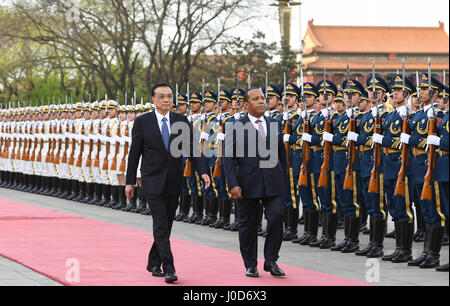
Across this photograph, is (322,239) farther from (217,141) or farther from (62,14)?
(62,14)

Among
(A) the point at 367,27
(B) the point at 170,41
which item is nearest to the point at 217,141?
(B) the point at 170,41

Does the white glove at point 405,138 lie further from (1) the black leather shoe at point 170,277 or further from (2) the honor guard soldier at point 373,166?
(1) the black leather shoe at point 170,277

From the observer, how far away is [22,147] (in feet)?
80.3

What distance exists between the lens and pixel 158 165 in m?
8.79

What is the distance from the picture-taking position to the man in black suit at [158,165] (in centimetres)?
876

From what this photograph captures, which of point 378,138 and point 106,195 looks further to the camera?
point 106,195

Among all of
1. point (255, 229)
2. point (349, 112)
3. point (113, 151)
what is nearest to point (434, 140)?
point (255, 229)

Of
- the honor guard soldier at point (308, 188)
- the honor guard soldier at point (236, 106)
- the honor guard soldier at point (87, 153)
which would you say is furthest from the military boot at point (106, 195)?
the honor guard soldier at point (308, 188)

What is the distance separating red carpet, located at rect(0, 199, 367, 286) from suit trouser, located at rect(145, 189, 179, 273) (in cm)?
16

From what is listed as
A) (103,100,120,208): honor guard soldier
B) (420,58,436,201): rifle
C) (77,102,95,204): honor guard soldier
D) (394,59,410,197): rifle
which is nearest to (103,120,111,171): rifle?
(103,100,120,208): honor guard soldier

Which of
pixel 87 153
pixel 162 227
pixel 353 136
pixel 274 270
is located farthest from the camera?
pixel 87 153

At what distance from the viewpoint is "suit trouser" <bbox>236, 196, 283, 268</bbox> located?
8.88 meters

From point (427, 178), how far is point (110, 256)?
3.25 meters

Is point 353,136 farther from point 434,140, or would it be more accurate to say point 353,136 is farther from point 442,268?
point 442,268
